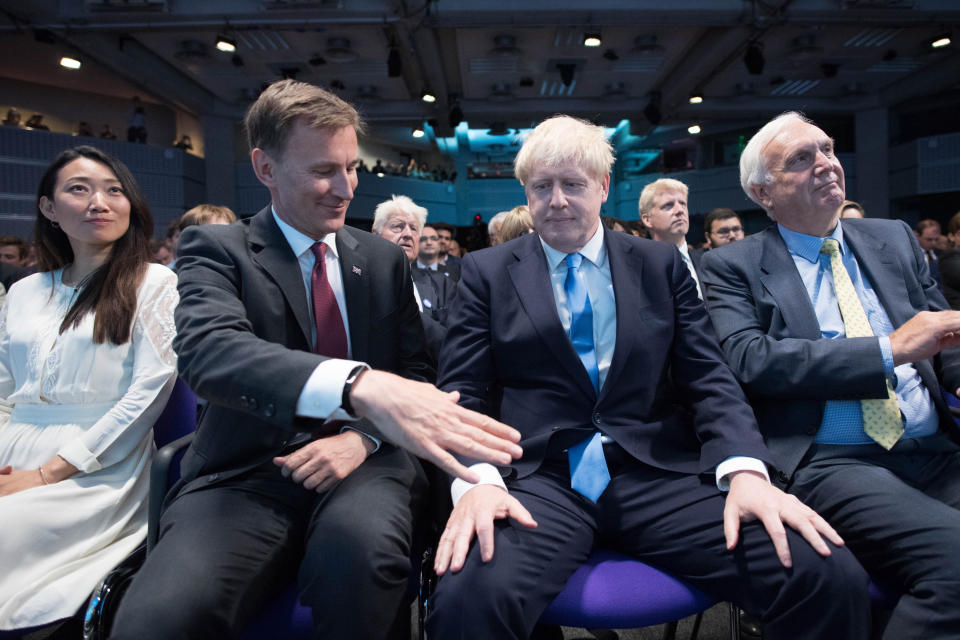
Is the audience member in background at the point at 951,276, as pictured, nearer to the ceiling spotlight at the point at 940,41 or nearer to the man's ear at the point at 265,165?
the man's ear at the point at 265,165

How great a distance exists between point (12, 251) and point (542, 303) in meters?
5.76

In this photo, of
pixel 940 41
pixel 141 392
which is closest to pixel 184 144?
pixel 141 392

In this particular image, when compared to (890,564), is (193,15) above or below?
above

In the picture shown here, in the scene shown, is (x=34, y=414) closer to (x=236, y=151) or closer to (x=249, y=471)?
(x=249, y=471)

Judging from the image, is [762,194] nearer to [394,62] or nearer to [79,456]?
[79,456]

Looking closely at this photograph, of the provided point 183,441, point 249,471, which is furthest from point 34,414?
point 249,471

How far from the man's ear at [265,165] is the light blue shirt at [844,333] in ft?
5.00

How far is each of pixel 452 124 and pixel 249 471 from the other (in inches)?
467

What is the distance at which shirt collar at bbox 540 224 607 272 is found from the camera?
165 centimetres

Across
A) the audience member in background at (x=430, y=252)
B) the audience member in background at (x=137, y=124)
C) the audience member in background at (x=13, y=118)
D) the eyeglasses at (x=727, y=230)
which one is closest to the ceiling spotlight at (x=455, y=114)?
the audience member in background at (x=137, y=124)

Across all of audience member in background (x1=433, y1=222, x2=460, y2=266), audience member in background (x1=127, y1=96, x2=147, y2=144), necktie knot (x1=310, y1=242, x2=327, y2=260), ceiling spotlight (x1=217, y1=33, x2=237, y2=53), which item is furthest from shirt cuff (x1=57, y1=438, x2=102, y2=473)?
audience member in background (x1=127, y1=96, x2=147, y2=144)

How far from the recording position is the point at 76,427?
1.74m

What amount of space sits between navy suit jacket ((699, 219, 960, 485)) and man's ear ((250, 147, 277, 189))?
1319mm

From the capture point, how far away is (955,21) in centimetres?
837
